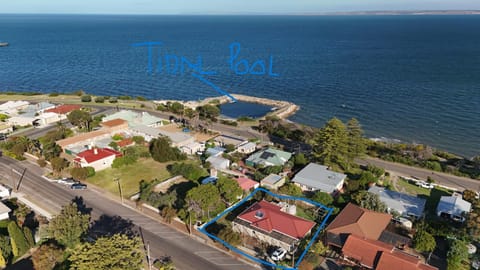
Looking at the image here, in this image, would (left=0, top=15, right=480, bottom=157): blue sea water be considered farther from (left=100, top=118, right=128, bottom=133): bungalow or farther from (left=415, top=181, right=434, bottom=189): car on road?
(left=100, top=118, right=128, bottom=133): bungalow

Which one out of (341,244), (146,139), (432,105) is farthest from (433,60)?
(341,244)

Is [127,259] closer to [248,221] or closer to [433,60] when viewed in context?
[248,221]

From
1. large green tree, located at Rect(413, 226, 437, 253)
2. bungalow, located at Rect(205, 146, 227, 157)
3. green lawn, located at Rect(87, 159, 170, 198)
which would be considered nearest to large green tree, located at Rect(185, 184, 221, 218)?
green lawn, located at Rect(87, 159, 170, 198)

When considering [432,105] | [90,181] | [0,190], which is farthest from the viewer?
[432,105]

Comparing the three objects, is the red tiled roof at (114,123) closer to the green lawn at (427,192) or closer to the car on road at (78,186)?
the car on road at (78,186)

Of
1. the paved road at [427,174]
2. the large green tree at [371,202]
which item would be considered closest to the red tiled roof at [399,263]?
the large green tree at [371,202]

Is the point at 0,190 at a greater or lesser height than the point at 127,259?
Answer: lesser
